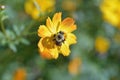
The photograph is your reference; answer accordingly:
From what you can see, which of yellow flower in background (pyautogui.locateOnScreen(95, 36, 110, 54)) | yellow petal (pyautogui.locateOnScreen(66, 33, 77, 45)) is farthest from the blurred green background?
yellow petal (pyautogui.locateOnScreen(66, 33, 77, 45))

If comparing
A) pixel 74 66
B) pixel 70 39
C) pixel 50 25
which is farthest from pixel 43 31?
pixel 74 66

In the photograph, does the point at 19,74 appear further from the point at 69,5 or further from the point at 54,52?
the point at 54,52

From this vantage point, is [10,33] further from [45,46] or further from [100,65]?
[100,65]

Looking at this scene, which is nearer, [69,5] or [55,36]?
[55,36]

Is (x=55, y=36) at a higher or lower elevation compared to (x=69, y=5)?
lower

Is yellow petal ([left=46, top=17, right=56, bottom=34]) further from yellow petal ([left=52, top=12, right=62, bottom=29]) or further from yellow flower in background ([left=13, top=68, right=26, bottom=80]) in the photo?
yellow flower in background ([left=13, top=68, right=26, bottom=80])

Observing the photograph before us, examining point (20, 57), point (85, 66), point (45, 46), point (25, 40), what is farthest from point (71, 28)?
point (85, 66)

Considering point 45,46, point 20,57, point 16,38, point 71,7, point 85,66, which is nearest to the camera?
point 45,46

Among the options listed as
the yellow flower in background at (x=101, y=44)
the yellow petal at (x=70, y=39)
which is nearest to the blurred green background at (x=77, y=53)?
the yellow flower in background at (x=101, y=44)

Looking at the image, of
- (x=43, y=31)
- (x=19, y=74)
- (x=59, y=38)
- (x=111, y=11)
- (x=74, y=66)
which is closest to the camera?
(x=43, y=31)
